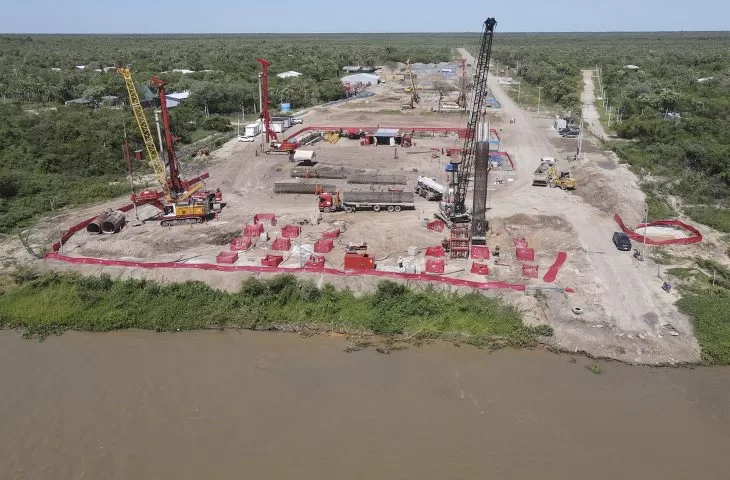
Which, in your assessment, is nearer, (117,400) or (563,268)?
(117,400)

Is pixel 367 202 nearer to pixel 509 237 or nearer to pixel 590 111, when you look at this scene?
pixel 509 237

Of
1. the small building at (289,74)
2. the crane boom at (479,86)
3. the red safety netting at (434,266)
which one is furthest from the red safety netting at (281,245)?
the small building at (289,74)

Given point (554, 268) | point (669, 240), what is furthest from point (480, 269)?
point (669, 240)

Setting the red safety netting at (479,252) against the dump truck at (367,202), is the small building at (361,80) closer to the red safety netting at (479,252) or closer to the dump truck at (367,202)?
the dump truck at (367,202)

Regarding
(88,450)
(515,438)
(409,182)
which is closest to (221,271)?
(88,450)

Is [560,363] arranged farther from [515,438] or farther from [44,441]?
[44,441]
